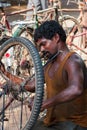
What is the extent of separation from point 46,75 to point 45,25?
1.30 ft

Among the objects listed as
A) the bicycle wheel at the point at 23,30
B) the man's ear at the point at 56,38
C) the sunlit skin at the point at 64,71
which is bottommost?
the bicycle wheel at the point at 23,30

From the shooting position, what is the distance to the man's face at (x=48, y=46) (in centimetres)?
342

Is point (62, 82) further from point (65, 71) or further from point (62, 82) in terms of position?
point (65, 71)

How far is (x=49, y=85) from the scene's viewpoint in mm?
3555

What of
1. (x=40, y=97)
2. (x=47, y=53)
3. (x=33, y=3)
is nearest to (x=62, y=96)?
(x=40, y=97)

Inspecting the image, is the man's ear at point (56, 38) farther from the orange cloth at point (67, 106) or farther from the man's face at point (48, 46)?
Result: the orange cloth at point (67, 106)

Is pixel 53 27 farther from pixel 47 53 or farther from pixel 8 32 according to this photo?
pixel 8 32

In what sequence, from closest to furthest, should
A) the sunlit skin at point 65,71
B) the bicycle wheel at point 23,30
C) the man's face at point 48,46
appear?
the sunlit skin at point 65,71 < the man's face at point 48,46 < the bicycle wheel at point 23,30

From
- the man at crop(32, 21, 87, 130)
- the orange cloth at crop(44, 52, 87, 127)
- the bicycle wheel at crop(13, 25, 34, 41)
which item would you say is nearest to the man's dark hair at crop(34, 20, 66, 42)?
the man at crop(32, 21, 87, 130)

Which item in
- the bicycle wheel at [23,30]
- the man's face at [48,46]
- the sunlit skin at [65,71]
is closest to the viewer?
the sunlit skin at [65,71]

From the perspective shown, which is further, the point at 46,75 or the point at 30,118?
the point at 46,75

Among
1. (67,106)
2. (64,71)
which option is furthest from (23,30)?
(64,71)

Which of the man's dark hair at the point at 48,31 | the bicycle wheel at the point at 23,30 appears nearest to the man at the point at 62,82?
the man's dark hair at the point at 48,31

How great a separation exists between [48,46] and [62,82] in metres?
0.29
